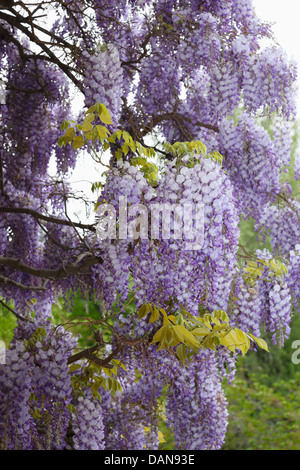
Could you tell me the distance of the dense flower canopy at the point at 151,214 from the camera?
2.02m

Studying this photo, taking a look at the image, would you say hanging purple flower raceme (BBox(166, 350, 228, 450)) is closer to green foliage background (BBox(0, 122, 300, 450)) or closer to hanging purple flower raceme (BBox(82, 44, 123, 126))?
hanging purple flower raceme (BBox(82, 44, 123, 126))

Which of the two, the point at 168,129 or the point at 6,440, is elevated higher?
the point at 168,129

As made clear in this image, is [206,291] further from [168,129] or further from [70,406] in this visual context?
[168,129]

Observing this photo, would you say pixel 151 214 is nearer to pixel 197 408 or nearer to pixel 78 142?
pixel 78 142

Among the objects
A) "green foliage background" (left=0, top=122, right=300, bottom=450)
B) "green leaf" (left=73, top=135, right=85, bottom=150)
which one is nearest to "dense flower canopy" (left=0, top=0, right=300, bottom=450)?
"green leaf" (left=73, top=135, right=85, bottom=150)

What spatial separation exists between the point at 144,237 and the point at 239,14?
1.50 metres

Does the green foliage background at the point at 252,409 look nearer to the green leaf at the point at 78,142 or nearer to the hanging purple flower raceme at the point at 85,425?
the hanging purple flower raceme at the point at 85,425

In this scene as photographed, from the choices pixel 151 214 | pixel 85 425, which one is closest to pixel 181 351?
pixel 151 214

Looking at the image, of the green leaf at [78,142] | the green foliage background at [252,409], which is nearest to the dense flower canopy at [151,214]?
the green leaf at [78,142]

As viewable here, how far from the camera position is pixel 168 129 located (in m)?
3.02

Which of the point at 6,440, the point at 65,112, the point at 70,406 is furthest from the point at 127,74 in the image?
the point at 6,440

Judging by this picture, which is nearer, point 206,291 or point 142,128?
point 206,291
